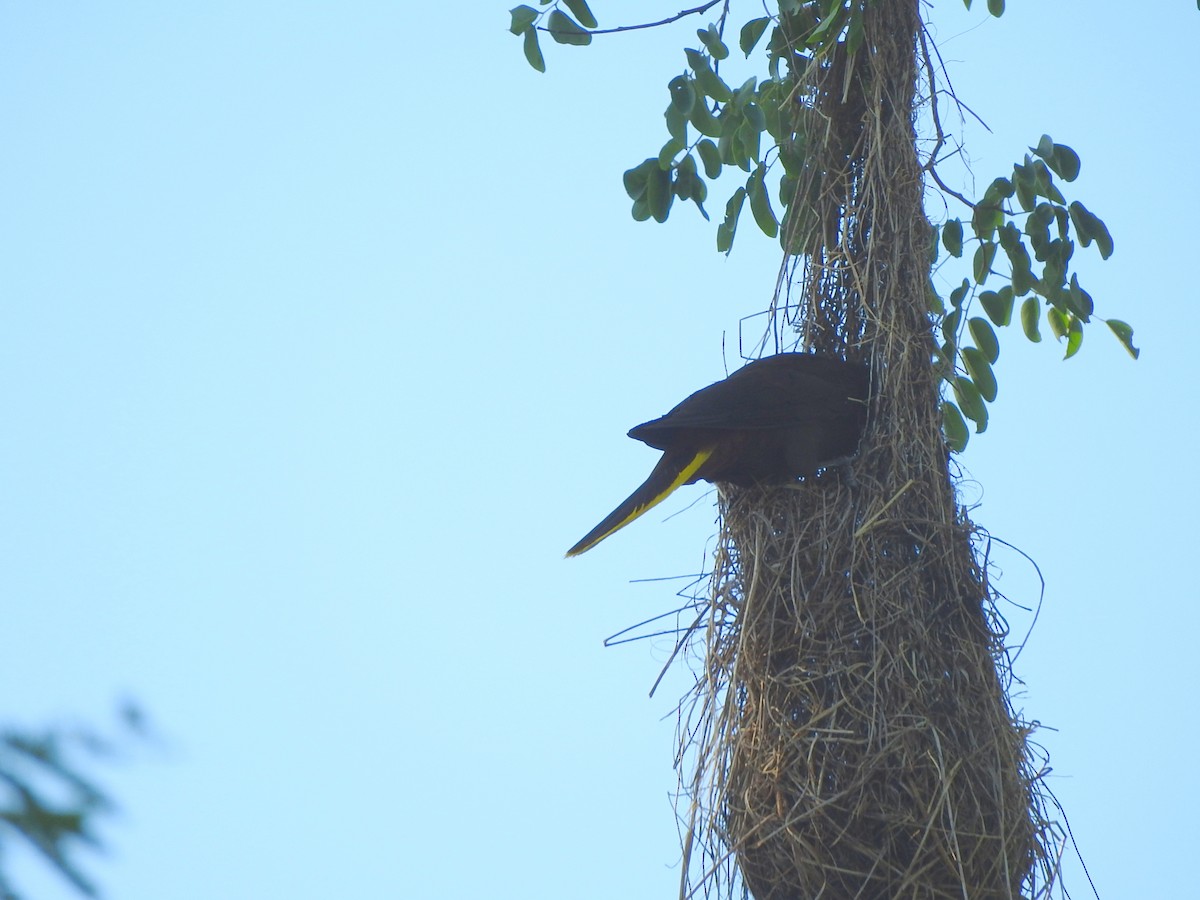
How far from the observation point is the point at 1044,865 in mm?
2359

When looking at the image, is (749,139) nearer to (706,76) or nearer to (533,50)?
(706,76)

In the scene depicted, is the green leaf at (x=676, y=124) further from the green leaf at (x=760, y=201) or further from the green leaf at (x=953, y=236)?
the green leaf at (x=953, y=236)

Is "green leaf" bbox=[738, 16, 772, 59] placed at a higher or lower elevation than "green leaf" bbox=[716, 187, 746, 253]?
higher

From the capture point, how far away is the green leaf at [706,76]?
2.54 meters

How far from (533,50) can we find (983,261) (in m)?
1.04

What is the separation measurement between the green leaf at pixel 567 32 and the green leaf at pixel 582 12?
0.6 inches

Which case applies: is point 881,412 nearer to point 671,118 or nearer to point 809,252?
point 809,252

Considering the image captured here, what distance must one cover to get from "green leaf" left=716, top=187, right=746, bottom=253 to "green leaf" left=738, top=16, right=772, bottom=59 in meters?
0.28

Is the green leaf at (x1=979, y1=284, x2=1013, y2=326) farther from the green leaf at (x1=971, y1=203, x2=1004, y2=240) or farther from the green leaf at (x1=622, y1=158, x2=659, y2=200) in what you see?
the green leaf at (x1=622, y1=158, x2=659, y2=200)

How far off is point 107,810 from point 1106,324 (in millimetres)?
2607

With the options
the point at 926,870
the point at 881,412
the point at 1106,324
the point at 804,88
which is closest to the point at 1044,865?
the point at 926,870

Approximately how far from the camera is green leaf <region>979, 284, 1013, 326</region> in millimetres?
2875

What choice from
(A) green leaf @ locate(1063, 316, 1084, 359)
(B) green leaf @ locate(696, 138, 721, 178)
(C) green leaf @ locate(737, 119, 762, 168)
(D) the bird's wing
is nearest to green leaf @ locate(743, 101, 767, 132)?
(C) green leaf @ locate(737, 119, 762, 168)

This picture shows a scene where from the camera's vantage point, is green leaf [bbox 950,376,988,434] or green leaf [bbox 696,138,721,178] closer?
green leaf [bbox 696,138,721,178]
